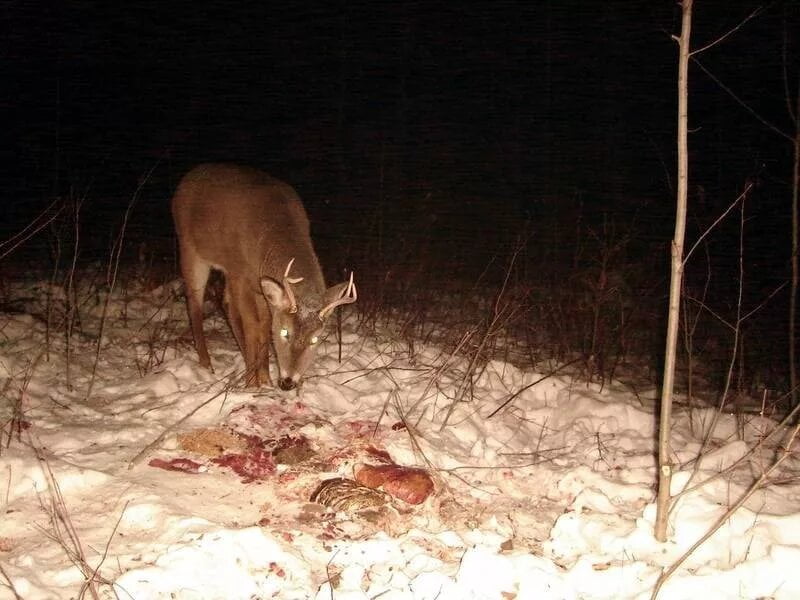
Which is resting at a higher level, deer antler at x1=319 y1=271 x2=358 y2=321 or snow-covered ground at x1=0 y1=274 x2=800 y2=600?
deer antler at x1=319 y1=271 x2=358 y2=321

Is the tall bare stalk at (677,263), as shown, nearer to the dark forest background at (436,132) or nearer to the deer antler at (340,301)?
the deer antler at (340,301)

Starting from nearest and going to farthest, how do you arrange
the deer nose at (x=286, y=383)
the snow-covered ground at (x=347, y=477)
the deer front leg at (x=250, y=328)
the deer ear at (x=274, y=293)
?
the snow-covered ground at (x=347, y=477) → the deer nose at (x=286, y=383) → the deer ear at (x=274, y=293) → the deer front leg at (x=250, y=328)

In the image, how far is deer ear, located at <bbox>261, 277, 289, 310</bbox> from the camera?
5.62 metres

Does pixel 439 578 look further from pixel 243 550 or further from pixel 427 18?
pixel 427 18

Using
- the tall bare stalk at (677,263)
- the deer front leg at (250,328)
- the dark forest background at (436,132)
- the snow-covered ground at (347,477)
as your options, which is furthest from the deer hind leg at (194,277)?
the tall bare stalk at (677,263)

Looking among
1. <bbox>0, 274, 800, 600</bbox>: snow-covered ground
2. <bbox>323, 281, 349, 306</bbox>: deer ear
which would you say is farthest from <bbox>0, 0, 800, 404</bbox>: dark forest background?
<bbox>323, 281, 349, 306</bbox>: deer ear

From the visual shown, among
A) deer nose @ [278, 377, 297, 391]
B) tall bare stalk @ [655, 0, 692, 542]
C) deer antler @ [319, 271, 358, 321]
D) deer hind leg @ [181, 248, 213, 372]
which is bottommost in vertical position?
deer nose @ [278, 377, 297, 391]

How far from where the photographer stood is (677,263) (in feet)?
10.8

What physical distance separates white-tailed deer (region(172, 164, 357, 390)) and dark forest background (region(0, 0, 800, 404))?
A: 249 centimetres

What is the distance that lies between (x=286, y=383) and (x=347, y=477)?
1551 mm

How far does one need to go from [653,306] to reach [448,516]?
798cm

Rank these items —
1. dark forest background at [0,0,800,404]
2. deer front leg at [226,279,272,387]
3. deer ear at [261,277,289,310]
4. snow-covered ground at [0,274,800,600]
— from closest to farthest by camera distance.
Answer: snow-covered ground at [0,274,800,600] < deer ear at [261,277,289,310] < deer front leg at [226,279,272,387] < dark forest background at [0,0,800,404]

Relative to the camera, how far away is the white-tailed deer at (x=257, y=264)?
569cm

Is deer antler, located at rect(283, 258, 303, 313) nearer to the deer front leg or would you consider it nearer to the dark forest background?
the deer front leg
